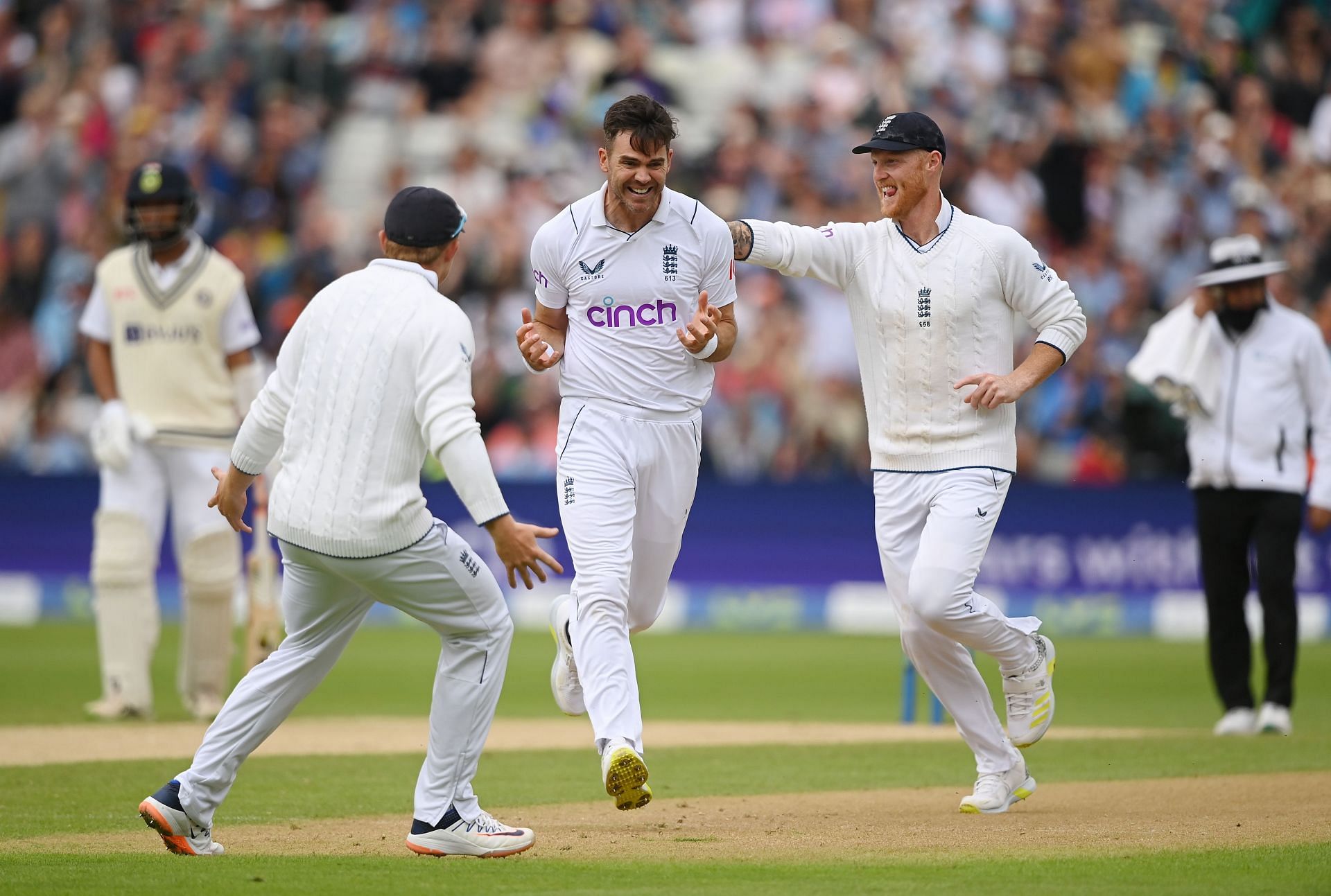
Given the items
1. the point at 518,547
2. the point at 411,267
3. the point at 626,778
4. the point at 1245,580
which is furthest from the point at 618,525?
the point at 1245,580

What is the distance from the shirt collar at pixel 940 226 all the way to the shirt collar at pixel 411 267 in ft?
7.69

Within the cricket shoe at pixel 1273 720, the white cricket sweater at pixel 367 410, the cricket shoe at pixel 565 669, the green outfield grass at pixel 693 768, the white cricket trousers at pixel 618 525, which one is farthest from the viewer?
the cricket shoe at pixel 1273 720

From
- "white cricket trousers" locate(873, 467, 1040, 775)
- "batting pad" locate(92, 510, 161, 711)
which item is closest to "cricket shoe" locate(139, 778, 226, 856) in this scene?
"white cricket trousers" locate(873, 467, 1040, 775)

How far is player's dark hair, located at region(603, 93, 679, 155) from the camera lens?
24.3 ft

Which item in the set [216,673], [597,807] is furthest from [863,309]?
[216,673]

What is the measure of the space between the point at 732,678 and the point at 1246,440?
15.5 feet

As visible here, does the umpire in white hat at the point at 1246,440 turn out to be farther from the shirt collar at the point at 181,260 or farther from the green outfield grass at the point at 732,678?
the shirt collar at the point at 181,260

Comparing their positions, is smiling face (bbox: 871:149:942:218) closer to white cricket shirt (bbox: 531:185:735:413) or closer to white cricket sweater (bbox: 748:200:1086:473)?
white cricket sweater (bbox: 748:200:1086:473)

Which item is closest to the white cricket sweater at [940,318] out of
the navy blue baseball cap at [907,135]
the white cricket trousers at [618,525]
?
the navy blue baseball cap at [907,135]

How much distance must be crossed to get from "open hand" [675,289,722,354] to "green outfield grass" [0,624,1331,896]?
2.03m

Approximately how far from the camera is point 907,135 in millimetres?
7844

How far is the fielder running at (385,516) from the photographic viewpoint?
627 cm

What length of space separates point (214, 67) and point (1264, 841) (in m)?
18.5

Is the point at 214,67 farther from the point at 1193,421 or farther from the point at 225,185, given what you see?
the point at 1193,421
